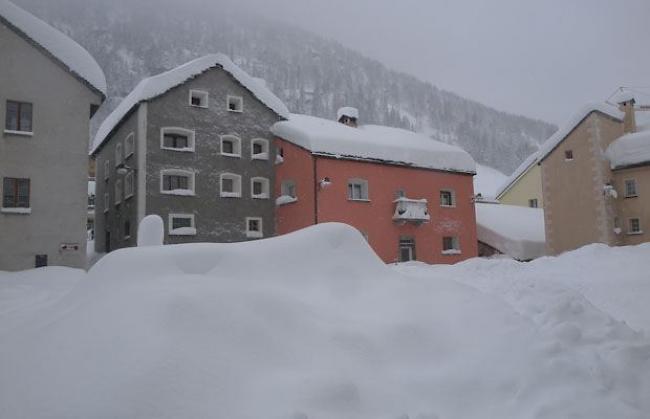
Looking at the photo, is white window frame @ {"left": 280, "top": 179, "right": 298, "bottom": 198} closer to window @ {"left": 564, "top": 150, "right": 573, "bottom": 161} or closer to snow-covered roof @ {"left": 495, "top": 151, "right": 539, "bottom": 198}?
window @ {"left": 564, "top": 150, "right": 573, "bottom": 161}

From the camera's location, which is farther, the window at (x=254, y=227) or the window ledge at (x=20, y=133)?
the window at (x=254, y=227)

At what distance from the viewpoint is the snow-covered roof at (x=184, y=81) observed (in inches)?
945

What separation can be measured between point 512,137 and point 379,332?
11366 centimetres

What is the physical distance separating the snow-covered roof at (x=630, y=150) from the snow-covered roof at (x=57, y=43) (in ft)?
86.0

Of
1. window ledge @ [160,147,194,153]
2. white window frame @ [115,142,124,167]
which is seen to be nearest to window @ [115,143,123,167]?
white window frame @ [115,142,124,167]

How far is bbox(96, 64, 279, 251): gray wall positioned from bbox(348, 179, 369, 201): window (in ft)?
14.1

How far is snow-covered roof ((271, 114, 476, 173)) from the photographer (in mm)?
25438

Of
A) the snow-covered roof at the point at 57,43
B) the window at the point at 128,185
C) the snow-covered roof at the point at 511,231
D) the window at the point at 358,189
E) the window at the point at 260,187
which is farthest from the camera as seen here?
the snow-covered roof at the point at 511,231

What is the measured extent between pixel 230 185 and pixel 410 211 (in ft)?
32.0

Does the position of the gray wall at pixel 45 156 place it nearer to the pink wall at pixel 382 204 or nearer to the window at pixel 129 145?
the window at pixel 129 145

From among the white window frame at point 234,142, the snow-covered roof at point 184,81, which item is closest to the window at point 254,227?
the white window frame at point 234,142

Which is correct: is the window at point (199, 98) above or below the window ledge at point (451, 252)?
above

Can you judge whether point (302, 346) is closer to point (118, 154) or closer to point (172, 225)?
point (172, 225)

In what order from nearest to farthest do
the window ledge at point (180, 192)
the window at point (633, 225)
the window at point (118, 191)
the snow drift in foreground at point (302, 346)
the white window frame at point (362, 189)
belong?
1. the snow drift in foreground at point (302, 346)
2. the window ledge at point (180, 192)
3. the white window frame at point (362, 189)
4. the window at point (633, 225)
5. the window at point (118, 191)
